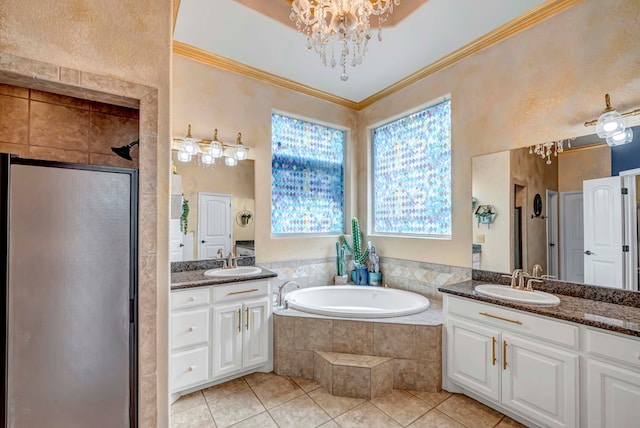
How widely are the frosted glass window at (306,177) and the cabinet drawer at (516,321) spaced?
183cm

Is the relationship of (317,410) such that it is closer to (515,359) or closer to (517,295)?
(515,359)

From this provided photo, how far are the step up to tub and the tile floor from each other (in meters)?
0.05

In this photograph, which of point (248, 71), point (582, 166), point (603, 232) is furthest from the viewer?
point (248, 71)

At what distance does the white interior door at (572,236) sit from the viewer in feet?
6.58

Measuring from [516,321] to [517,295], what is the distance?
334 millimetres

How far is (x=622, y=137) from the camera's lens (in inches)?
72.0

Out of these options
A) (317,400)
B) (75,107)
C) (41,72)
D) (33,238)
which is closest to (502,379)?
(317,400)

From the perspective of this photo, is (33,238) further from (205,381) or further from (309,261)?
(309,261)

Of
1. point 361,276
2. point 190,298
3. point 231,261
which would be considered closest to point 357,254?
point 361,276

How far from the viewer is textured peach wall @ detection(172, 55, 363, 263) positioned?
2.71 meters

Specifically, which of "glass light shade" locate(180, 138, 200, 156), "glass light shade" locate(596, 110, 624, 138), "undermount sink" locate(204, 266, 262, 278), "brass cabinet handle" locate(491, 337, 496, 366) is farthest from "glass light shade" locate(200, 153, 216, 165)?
"glass light shade" locate(596, 110, 624, 138)

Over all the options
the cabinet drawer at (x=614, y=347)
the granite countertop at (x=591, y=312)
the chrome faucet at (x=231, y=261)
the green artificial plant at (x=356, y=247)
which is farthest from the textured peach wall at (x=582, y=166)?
the chrome faucet at (x=231, y=261)

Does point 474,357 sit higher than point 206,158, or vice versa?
point 206,158

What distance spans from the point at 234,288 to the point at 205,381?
28.7 inches
